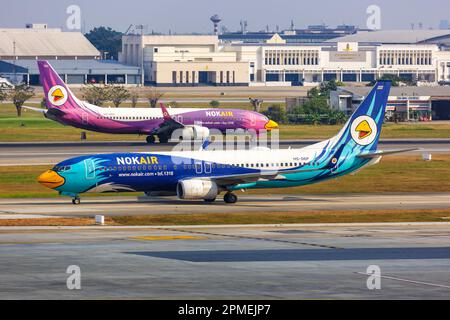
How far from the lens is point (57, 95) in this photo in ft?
404

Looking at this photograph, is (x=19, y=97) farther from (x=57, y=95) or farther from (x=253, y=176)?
(x=253, y=176)

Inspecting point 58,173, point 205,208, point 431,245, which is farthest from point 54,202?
point 431,245

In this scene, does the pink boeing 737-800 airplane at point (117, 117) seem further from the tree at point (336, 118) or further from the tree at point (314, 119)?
→ the tree at point (336, 118)

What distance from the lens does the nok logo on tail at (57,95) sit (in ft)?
403

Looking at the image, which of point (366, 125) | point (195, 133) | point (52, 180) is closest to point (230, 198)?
point (366, 125)

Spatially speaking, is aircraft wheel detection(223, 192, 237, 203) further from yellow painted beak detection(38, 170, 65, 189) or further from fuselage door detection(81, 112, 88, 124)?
fuselage door detection(81, 112, 88, 124)

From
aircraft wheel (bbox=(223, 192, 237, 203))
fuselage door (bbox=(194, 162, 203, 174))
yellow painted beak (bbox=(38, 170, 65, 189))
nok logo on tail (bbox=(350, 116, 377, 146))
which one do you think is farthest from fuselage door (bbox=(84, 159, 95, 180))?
nok logo on tail (bbox=(350, 116, 377, 146))

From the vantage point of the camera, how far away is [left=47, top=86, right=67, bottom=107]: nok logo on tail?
12288cm

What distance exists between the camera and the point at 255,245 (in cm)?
5375

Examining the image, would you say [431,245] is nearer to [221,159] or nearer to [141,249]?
[141,249]

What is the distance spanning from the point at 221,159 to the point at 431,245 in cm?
2443

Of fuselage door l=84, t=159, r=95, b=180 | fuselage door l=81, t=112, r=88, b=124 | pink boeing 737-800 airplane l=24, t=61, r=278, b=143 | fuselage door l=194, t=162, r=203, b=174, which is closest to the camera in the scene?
fuselage door l=84, t=159, r=95, b=180
